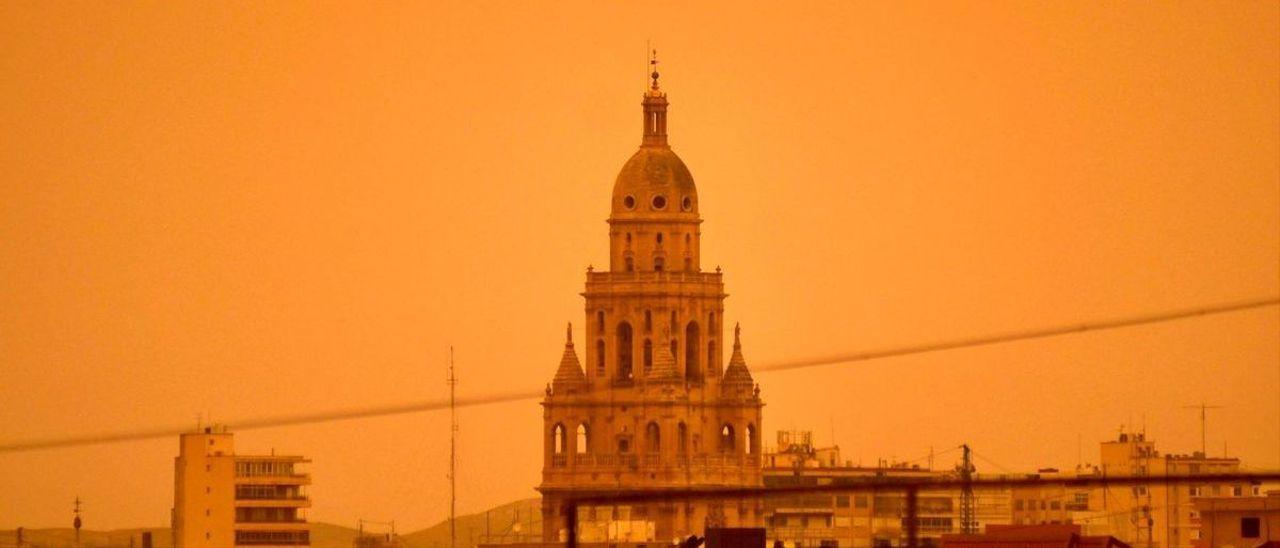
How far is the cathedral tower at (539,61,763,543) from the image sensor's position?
118812 mm

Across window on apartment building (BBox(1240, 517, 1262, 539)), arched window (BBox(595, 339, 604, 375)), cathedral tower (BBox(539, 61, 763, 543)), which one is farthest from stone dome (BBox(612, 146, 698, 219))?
window on apartment building (BBox(1240, 517, 1262, 539))

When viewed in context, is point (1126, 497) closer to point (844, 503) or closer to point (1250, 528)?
point (844, 503)

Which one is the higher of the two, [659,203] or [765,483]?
[659,203]

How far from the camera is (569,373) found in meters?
119

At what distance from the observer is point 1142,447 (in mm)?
114250

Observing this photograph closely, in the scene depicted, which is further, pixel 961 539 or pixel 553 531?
pixel 553 531

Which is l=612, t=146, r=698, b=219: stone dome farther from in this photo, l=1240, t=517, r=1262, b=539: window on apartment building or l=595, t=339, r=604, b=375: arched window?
l=1240, t=517, r=1262, b=539: window on apartment building

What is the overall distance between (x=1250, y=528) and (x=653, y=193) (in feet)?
183

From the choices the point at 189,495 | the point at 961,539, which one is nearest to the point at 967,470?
the point at 189,495

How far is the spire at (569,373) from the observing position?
392ft

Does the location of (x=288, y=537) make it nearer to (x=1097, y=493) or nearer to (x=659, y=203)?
(x=659, y=203)

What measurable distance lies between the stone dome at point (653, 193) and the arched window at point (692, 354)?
10.9 ft

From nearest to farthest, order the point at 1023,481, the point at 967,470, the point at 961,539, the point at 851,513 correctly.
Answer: the point at 1023,481 < the point at 961,539 < the point at 967,470 < the point at 851,513

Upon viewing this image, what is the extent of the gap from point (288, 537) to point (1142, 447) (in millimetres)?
23553
